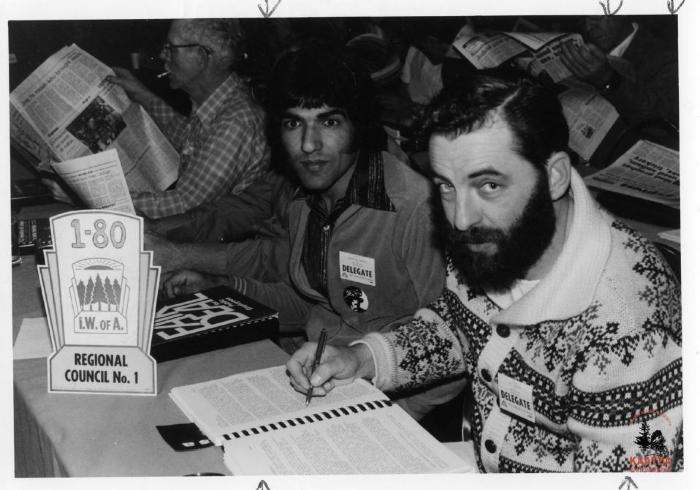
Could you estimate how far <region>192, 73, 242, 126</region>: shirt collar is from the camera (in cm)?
228

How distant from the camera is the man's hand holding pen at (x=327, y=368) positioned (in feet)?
3.92

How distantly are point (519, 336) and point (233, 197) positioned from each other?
129 cm

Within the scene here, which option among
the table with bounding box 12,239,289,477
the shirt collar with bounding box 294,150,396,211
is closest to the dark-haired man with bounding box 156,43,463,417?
the shirt collar with bounding box 294,150,396,211

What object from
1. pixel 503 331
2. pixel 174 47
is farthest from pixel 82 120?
pixel 503 331

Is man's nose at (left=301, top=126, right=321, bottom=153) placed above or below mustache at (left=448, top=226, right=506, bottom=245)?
above

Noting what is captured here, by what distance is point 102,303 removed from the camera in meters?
1.24

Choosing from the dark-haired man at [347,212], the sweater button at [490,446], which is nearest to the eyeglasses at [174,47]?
the dark-haired man at [347,212]

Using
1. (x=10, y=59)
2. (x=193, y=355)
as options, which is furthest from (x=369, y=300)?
(x=10, y=59)

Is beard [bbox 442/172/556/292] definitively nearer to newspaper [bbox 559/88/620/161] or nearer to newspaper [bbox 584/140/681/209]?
newspaper [bbox 584/140/681/209]

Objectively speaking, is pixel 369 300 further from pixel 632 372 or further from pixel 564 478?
pixel 632 372

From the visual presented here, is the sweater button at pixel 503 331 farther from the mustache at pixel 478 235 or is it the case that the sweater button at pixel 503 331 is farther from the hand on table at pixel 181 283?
the hand on table at pixel 181 283

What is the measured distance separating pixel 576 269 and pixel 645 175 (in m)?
0.95

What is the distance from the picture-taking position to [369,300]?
167 centimetres

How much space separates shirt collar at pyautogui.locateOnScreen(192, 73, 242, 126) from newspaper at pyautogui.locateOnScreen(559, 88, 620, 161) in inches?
39.5
